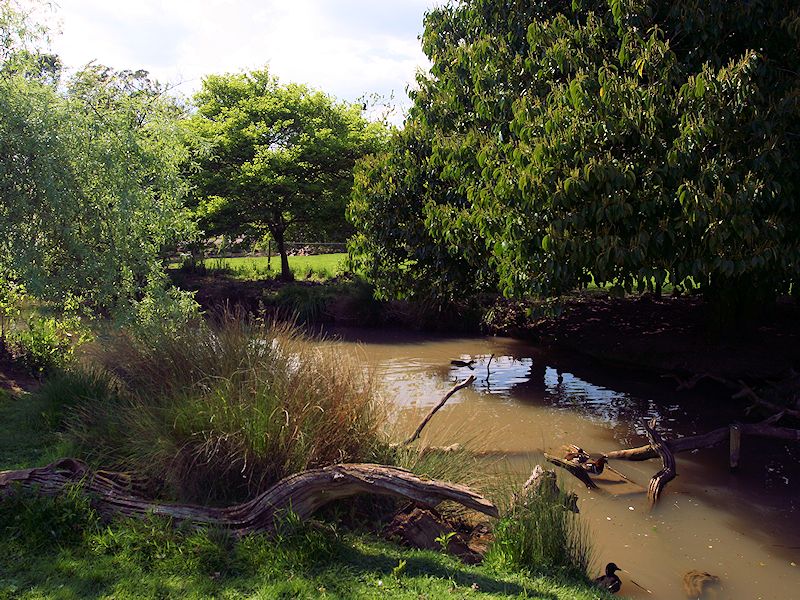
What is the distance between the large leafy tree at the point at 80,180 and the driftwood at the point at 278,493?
12.8ft

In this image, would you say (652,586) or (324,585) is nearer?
(324,585)

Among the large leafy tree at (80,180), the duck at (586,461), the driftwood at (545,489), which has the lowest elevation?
the duck at (586,461)

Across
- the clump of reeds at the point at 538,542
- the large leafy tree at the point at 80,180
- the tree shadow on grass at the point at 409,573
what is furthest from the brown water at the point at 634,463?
the large leafy tree at the point at 80,180

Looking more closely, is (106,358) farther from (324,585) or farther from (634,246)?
(634,246)

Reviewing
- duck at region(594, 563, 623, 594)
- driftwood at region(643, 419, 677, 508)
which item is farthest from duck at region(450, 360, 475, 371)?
duck at region(594, 563, 623, 594)

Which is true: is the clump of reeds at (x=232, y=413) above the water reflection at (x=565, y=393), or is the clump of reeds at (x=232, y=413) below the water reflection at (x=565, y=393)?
above

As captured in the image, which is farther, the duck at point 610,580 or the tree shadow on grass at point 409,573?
the duck at point 610,580

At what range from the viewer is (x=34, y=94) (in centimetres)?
854

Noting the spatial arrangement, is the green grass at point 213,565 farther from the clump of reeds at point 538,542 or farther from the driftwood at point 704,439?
the driftwood at point 704,439

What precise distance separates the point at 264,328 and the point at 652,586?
4.24 m

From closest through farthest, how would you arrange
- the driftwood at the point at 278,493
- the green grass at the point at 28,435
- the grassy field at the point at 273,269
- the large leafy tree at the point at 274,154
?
the driftwood at the point at 278,493 < the green grass at the point at 28,435 < the large leafy tree at the point at 274,154 < the grassy field at the point at 273,269

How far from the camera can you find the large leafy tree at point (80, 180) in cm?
830

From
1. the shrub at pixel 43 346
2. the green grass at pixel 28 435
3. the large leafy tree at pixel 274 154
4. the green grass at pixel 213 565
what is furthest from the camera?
the large leafy tree at pixel 274 154

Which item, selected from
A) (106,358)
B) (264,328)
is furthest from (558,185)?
(106,358)
